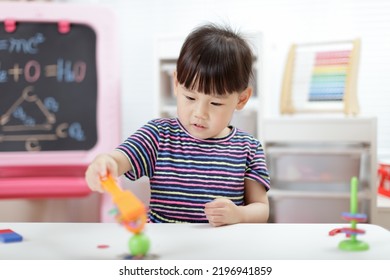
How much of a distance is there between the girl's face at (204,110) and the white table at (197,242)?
168mm

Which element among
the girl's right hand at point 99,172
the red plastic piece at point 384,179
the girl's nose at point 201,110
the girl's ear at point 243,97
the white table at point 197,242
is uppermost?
the girl's ear at point 243,97

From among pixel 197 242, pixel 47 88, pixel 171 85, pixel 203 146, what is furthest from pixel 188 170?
pixel 171 85

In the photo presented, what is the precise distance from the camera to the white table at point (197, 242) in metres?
0.43

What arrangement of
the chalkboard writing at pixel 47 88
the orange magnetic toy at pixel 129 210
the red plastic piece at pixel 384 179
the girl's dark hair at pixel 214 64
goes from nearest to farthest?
the orange magnetic toy at pixel 129 210 < the girl's dark hair at pixel 214 64 < the chalkboard writing at pixel 47 88 < the red plastic piece at pixel 384 179

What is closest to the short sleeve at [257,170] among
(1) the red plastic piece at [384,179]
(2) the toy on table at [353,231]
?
(2) the toy on table at [353,231]

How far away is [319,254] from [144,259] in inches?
5.6

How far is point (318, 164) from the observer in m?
1.64

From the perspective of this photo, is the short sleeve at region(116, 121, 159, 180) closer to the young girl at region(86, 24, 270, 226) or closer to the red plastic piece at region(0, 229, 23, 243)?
the young girl at region(86, 24, 270, 226)

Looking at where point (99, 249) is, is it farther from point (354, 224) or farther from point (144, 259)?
point (354, 224)

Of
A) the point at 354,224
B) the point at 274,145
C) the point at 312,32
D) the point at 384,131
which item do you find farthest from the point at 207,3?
the point at 354,224

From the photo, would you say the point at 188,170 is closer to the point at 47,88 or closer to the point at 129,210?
the point at 129,210

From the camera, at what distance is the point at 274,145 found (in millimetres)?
1666

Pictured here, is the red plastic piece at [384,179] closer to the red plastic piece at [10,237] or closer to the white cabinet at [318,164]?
the white cabinet at [318,164]

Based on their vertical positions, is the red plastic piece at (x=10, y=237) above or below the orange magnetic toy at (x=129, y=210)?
below
